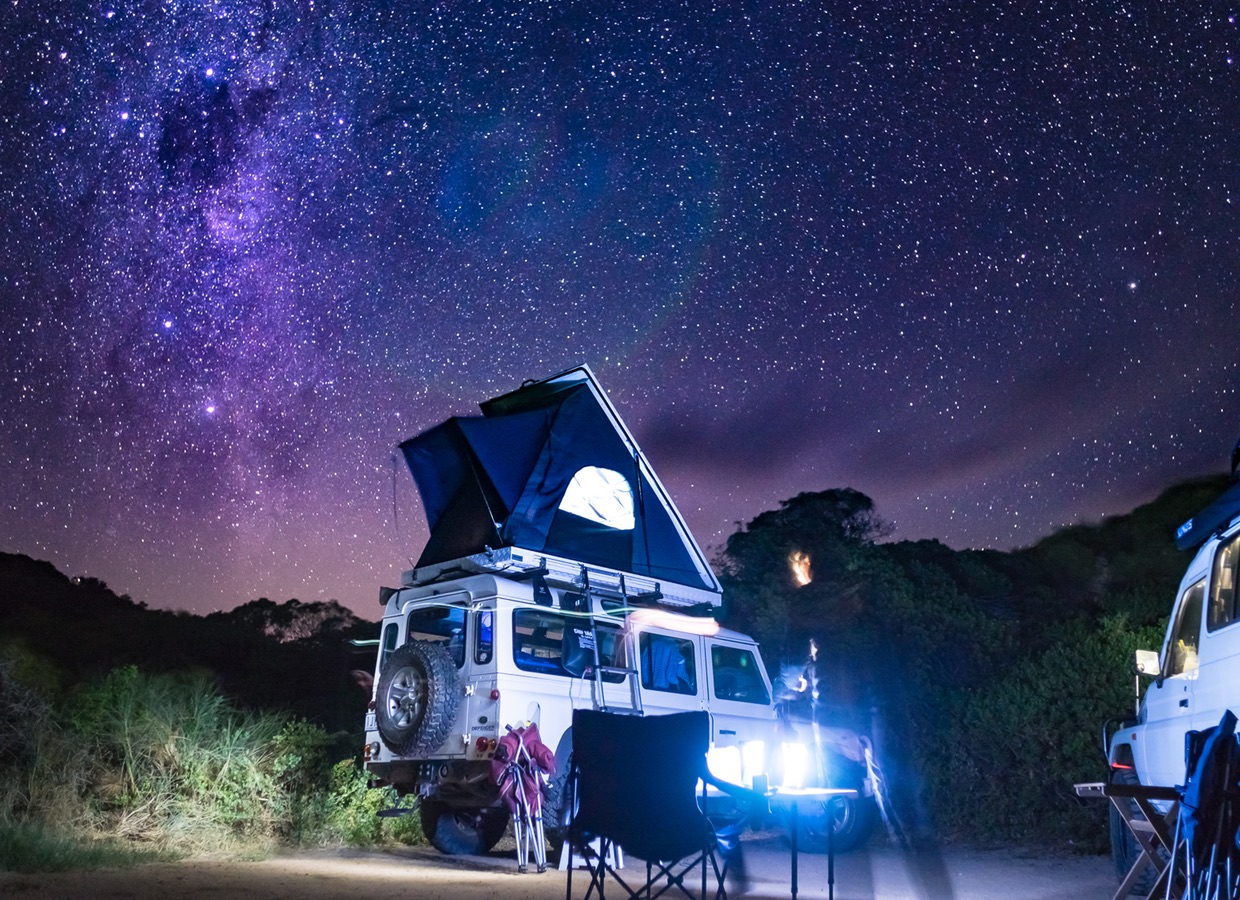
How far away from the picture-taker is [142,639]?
95.7ft

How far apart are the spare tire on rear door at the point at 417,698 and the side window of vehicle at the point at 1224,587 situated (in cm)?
516

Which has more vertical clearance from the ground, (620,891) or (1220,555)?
(1220,555)

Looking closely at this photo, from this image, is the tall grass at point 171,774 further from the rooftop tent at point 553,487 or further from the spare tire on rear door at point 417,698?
the rooftop tent at point 553,487

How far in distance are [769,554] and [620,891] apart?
522 inches

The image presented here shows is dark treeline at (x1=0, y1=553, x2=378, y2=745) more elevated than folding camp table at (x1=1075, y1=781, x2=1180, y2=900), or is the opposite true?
dark treeline at (x1=0, y1=553, x2=378, y2=745)

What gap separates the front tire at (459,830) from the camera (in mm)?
9055

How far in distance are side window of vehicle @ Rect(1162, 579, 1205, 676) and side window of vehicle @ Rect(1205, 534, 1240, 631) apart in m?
0.22

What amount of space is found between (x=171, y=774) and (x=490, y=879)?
354cm

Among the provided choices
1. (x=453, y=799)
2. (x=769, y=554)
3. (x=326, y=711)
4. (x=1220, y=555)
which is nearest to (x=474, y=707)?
(x=453, y=799)

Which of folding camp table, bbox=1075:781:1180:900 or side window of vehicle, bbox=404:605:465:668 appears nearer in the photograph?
folding camp table, bbox=1075:781:1180:900

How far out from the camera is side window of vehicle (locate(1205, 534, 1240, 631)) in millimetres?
4996

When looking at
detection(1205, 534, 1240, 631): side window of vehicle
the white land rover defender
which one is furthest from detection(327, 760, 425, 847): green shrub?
detection(1205, 534, 1240, 631): side window of vehicle

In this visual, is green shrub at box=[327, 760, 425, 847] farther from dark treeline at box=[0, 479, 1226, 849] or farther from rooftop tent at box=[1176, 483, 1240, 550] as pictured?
rooftop tent at box=[1176, 483, 1240, 550]

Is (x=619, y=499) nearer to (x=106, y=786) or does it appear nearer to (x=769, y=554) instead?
(x=106, y=786)
